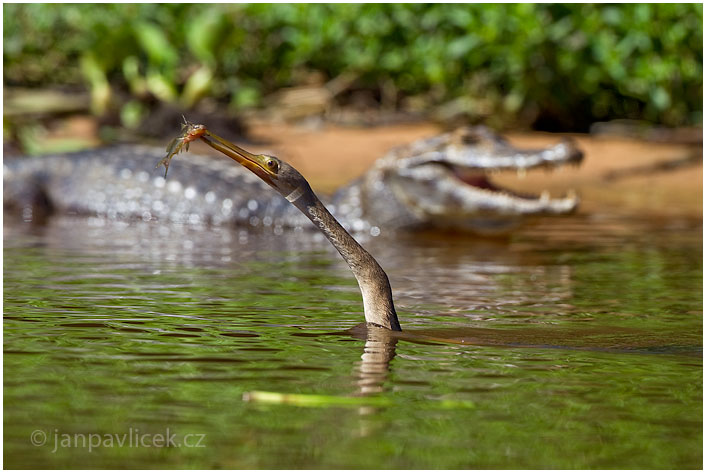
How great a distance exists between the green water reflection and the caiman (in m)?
1.28

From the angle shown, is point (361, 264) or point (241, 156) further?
point (361, 264)

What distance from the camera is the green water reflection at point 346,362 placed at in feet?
8.72

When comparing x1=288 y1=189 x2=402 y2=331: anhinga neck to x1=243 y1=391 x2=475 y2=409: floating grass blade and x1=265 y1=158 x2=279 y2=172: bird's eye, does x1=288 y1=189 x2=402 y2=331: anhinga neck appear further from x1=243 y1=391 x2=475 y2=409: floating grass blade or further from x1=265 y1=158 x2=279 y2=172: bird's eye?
x1=243 y1=391 x2=475 y2=409: floating grass blade

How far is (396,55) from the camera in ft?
39.1

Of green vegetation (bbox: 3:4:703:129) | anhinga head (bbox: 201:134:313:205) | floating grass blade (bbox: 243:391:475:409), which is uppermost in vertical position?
green vegetation (bbox: 3:4:703:129)

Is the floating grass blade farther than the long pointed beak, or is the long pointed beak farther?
the long pointed beak

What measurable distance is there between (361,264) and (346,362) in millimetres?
361

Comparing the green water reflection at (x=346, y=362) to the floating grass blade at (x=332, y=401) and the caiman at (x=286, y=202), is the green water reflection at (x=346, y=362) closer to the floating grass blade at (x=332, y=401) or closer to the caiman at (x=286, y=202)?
the floating grass blade at (x=332, y=401)

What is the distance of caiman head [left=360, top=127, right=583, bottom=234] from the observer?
23.7ft

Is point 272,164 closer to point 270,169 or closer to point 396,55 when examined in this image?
point 270,169

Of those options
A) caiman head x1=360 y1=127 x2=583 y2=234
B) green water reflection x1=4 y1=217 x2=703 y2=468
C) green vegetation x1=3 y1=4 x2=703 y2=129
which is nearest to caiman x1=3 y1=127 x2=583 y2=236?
caiman head x1=360 y1=127 x2=583 y2=234

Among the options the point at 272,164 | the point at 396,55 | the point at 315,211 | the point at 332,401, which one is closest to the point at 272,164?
the point at 272,164

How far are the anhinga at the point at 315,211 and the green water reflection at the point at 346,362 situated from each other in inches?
4.3

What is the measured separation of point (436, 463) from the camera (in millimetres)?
2531
